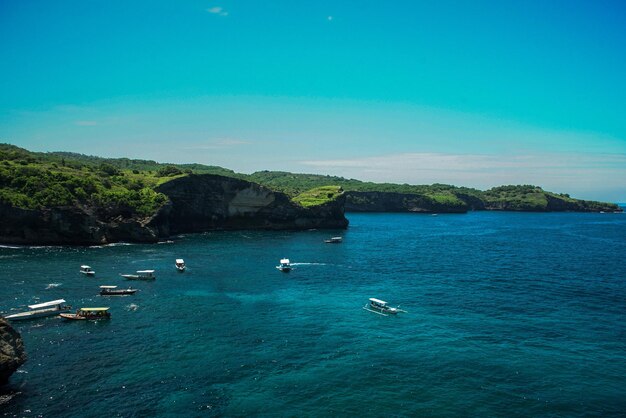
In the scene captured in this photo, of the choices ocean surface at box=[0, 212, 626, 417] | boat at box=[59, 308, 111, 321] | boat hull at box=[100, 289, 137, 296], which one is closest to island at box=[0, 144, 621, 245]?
ocean surface at box=[0, 212, 626, 417]

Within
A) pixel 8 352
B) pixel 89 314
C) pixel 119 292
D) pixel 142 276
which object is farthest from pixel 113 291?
pixel 8 352

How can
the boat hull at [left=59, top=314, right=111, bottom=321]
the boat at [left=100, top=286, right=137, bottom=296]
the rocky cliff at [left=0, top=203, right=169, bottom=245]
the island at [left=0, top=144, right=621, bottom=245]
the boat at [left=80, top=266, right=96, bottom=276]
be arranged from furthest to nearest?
the island at [left=0, top=144, right=621, bottom=245] → the rocky cliff at [left=0, top=203, right=169, bottom=245] → the boat at [left=80, top=266, right=96, bottom=276] → the boat at [left=100, top=286, right=137, bottom=296] → the boat hull at [left=59, top=314, right=111, bottom=321]

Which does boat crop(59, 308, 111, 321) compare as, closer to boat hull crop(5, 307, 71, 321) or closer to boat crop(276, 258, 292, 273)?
boat hull crop(5, 307, 71, 321)

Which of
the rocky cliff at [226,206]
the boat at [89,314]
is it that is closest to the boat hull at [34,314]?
the boat at [89,314]

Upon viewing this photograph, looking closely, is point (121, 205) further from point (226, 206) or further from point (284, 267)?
point (284, 267)

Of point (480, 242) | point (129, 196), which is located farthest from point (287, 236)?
point (480, 242)

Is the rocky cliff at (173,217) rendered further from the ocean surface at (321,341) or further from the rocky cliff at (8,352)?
the rocky cliff at (8,352)
